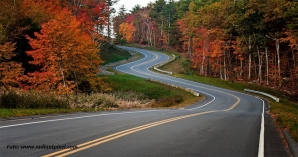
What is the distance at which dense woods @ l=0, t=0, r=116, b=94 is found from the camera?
97.6 ft

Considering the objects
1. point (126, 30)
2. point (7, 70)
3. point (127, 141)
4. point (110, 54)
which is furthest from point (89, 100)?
point (126, 30)

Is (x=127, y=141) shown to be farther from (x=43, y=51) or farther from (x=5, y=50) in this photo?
(x=43, y=51)

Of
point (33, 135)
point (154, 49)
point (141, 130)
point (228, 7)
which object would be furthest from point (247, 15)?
point (154, 49)

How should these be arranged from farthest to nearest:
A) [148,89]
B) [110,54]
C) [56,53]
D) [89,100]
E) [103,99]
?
1. [110,54]
2. [148,89]
3. [56,53]
4. [103,99]
5. [89,100]

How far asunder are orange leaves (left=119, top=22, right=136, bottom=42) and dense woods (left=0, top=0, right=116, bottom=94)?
2670 inches

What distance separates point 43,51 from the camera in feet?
99.4

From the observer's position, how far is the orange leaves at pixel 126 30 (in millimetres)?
107275

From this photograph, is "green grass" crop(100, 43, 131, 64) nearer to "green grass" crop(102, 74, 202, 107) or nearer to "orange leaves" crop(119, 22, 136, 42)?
"green grass" crop(102, 74, 202, 107)

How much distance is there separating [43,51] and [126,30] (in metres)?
79.7

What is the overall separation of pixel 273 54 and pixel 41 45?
41.6m

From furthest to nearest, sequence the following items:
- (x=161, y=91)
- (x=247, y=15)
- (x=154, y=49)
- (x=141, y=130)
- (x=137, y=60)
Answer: (x=154, y=49) → (x=137, y=60) → (x=247, y=15) → (x=161, y=91) → (x=141, y=130)

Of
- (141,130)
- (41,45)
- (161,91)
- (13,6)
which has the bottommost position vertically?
(161,91)

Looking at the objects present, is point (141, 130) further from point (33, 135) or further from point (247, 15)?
point (247, 15)

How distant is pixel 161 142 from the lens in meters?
8.56
